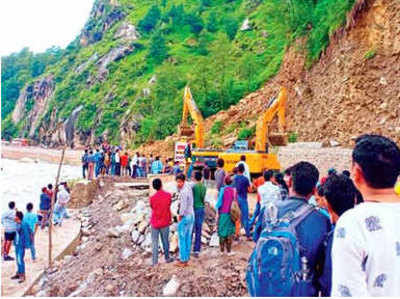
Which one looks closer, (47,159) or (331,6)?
(331,6)

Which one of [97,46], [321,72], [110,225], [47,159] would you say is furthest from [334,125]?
[97,46]

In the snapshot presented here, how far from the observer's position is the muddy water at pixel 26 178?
23.4 metres

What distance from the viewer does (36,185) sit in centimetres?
2894

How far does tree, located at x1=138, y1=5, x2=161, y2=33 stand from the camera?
2766 inches

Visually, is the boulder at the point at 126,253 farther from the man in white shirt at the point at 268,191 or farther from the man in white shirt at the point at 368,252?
the man in white shirt at the point at 368,252

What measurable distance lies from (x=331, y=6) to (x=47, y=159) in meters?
34.8

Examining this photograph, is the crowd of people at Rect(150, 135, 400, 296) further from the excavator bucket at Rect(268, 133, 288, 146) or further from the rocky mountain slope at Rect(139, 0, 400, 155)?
the excavator bucket at Rect(268, 133, 288, 146)

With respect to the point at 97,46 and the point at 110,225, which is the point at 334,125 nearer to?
the point at 110,225

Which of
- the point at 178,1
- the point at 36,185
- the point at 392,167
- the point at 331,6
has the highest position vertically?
the point at 178,1

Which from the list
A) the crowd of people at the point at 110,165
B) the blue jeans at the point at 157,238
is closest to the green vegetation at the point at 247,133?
the crowd of people at the point at 110,165

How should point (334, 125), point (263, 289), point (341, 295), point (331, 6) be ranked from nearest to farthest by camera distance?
point (341, 295), point (263, 289), point (334, 125), point (331, 6)

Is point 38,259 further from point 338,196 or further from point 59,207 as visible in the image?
point 338,196

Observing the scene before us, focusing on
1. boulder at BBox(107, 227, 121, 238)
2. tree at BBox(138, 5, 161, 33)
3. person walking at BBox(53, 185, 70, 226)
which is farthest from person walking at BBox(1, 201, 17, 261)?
tree at BBox(138, 5, 161, 33)

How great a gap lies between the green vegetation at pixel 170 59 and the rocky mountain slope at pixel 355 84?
1.10 meters
